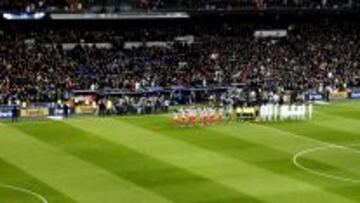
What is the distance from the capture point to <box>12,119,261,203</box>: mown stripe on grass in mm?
30906

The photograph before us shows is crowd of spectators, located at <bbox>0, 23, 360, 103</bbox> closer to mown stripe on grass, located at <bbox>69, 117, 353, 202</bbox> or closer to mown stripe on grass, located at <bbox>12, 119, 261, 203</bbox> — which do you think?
mown stripe on grass, located at <bbox>12, 119, 261, 203</bbox>

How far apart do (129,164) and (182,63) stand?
26.9 meters

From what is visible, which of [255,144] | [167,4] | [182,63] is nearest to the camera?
[255,144]

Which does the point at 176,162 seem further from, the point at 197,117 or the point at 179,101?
the point at 179,101

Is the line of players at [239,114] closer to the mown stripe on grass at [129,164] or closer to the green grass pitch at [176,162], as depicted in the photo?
the green grass pitch at [176,162]

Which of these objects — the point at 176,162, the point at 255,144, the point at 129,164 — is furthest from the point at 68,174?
the point at 255,144

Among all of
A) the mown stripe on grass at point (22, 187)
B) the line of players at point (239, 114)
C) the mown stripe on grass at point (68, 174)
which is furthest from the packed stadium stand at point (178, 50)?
the mown stripe on grass at point (22, 187)

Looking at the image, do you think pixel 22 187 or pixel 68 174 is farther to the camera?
pixel 68 174

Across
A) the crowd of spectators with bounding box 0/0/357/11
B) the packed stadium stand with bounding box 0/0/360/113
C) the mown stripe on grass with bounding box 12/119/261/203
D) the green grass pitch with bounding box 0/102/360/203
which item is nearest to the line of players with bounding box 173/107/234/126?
the green grass pitch with bounding box 0/102/360/203

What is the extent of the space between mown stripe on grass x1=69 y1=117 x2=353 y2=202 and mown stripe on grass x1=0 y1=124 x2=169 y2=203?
3.56 meters

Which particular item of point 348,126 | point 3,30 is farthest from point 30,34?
point 348,126

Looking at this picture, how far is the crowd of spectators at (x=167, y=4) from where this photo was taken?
59969 millimetres

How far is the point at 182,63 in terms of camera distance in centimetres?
6209

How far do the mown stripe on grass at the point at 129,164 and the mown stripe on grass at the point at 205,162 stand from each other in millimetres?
373
